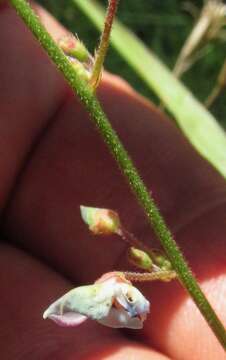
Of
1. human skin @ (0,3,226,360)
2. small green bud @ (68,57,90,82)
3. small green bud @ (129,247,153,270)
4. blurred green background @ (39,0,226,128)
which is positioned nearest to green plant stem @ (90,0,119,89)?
small green bud @ (68,57,90,82)

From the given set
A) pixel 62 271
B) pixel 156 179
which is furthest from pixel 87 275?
pixel 156 179

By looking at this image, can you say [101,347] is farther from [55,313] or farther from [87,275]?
[55,313]

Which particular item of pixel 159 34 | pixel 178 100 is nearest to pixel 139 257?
pixel 178 100

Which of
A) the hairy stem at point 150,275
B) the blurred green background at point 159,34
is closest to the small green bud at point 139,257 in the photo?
the hairy stem at point 150,275

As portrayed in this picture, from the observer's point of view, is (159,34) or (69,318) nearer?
(69,318)

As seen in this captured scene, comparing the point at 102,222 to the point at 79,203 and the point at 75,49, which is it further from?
the point at 79,203

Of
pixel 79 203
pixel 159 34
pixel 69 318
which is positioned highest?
pixel 159 34

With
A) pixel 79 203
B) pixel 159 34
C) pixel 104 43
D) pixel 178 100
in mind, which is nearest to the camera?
pixel 104 43
